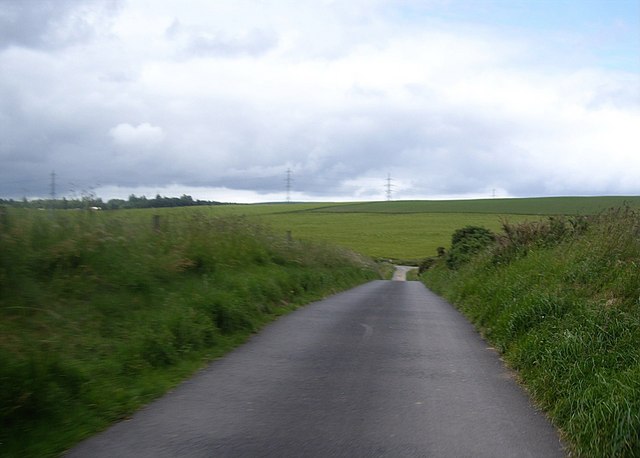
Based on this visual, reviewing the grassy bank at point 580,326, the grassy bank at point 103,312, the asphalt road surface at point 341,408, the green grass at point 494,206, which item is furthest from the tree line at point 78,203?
the green grass at point 494,206

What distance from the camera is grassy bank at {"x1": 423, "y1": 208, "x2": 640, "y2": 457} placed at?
5707 mm

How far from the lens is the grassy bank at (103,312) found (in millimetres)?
5977

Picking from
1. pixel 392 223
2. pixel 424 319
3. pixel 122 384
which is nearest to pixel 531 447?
pixel 122 384

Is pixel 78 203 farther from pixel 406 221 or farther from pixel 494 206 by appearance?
pixel 494 206

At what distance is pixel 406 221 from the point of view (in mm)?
87875

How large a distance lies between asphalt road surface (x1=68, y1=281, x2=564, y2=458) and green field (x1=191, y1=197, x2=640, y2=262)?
42406 mm

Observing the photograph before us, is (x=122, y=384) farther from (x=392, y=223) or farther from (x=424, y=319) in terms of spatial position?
(x=392, y=223)

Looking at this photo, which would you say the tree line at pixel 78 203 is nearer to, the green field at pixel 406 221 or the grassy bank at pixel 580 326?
the grassy bank at pixel 580 326

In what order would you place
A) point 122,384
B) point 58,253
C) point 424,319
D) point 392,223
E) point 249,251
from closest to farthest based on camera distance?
1. point 122,384
2. point 58,253
3. point 424,319
4. point 249,251
5. point 392,223

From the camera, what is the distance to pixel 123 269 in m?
10.9

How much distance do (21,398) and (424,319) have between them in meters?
10.2

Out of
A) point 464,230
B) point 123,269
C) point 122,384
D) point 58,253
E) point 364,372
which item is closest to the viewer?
point 122,384

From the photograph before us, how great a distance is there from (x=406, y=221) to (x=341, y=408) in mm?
81828

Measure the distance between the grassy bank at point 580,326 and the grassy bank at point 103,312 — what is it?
422cm
